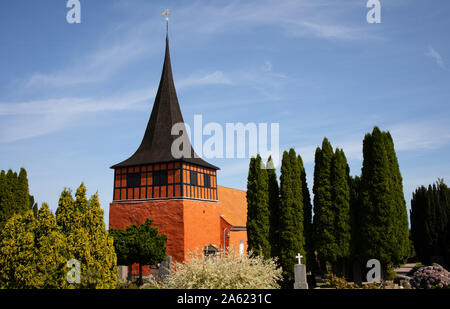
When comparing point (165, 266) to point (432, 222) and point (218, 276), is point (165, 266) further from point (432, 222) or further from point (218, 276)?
point (432, 222)

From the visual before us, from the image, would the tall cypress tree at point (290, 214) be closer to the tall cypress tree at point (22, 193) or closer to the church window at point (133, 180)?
the church window at point (133, 180)

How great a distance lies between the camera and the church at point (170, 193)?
29188 millimetres

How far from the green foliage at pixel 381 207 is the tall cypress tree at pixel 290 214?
11.0 ft

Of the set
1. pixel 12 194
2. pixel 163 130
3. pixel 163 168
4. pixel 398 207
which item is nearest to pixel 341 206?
pixel 398 207

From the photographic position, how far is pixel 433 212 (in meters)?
25.4

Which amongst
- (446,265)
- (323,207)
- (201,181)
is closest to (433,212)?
(446,265)

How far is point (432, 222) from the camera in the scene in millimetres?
25359

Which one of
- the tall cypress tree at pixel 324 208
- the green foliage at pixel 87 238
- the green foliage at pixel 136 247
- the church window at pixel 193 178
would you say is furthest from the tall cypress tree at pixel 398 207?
the church window at pixel 193 178

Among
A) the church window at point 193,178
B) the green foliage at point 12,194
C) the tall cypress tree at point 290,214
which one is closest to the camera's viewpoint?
the tall cypress tree at point 290,214

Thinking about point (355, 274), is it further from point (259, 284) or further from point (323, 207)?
point (259, 284)

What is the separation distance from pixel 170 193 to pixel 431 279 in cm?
1901

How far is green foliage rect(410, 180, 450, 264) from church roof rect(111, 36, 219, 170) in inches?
653
